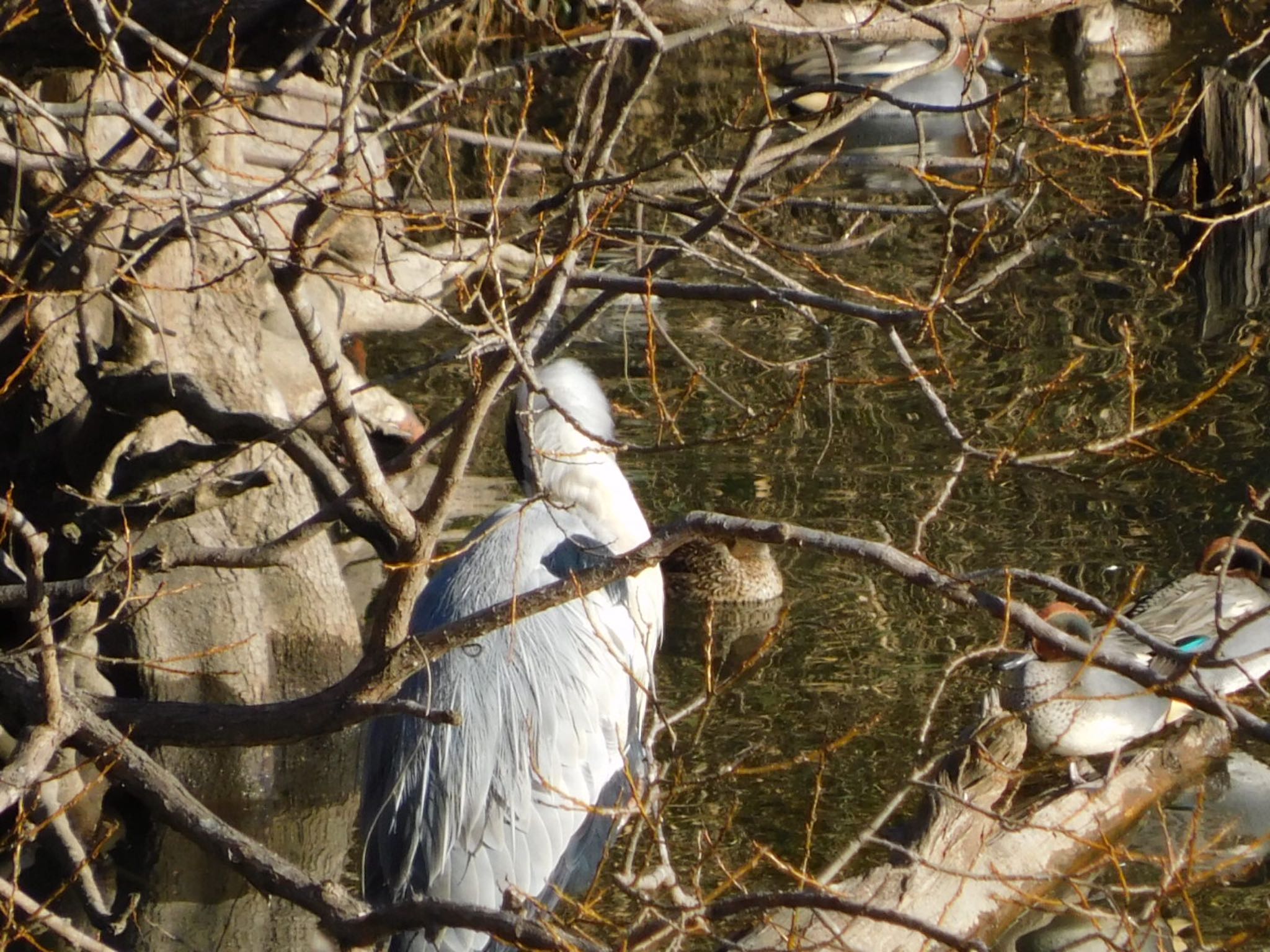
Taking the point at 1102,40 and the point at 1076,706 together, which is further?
the point at 1102,40

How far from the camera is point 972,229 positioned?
3520mm

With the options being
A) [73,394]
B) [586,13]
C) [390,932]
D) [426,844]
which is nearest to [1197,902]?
[426,844]

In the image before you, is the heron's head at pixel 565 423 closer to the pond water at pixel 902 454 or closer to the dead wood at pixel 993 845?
the pond water at pixel 902 454

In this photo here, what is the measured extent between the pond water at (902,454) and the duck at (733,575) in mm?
101

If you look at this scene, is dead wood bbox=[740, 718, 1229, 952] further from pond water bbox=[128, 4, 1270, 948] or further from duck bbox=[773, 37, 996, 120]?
duck bbox=[773, 37, 996, 120]

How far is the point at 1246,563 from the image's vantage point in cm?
639

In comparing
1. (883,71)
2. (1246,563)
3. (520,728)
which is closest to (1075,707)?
(1246,563)

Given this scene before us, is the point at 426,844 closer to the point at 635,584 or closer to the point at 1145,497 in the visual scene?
the point at 635,584

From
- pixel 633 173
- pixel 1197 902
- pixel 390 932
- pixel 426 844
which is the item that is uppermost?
pixel 633 173

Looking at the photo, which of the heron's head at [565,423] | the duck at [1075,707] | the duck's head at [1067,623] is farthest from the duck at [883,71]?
the heron's head at [565,423]

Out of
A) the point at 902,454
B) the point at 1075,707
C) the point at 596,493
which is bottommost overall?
the point at 1075,707

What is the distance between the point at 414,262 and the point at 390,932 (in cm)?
442

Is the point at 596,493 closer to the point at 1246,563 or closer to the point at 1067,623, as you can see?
the point at 1067,623

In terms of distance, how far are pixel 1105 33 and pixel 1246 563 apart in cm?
1226
